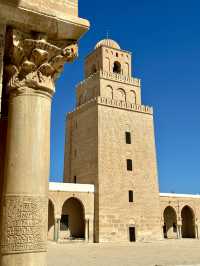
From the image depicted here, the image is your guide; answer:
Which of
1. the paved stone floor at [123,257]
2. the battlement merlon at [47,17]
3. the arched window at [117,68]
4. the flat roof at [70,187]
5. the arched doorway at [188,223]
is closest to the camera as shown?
the battlement merlon at [47,17]

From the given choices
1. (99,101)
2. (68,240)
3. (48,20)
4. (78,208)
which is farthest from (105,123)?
(48,20)

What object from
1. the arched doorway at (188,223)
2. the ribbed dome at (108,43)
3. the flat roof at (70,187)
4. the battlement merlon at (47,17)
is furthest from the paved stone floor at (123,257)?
the ribbed dome at (108,43)

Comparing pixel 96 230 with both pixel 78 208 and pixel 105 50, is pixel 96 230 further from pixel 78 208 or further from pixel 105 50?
pixel 105 50

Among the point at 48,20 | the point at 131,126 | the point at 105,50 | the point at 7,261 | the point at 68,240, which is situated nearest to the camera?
the point at 7,261

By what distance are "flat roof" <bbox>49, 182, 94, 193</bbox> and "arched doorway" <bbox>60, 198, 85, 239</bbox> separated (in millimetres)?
908

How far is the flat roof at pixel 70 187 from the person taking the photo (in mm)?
21905

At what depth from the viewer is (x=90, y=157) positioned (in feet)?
80.7

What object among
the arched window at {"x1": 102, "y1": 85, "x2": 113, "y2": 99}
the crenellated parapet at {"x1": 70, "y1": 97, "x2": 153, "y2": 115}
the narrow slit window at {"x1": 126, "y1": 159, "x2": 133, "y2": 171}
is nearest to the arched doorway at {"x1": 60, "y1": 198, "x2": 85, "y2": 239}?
the narrow slit window at {"x1": 126, "y1": 159, "x2": 133, "y2": 171}

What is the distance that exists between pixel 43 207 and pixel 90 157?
21.8 m

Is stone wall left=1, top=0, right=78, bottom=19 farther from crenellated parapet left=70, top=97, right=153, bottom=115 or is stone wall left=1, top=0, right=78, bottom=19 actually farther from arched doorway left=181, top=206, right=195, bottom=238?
arched doorway left=181, top=206, right=195, bottom=238

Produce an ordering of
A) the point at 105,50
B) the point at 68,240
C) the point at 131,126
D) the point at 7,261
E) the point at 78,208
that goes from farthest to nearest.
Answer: the point at 105,50 → the point at 131,126 → the point at 78,208 → the point at 68,240 → the point at 7,261

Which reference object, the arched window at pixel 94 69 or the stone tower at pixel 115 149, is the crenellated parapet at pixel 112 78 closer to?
the stone tower at pixel 115 149

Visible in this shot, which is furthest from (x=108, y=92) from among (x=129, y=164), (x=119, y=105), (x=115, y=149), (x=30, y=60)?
(x=30, y=60)

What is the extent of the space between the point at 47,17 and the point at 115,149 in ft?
71.9
